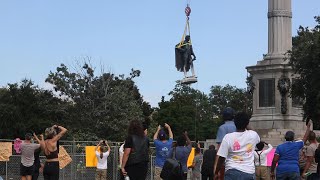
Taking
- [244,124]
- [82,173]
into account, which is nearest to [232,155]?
[244,124]

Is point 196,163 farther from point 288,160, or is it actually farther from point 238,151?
point 238,151

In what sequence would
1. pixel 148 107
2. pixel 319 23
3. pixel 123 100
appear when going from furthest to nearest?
pixel 148 107
pixel 123 100
pixel 319 23

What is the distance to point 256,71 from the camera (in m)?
45.7

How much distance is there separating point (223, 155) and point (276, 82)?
35.4 meters

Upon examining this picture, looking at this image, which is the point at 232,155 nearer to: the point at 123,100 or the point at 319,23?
the point at 319,23

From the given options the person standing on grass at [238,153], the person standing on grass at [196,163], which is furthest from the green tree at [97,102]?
the person standing on grass at [238,153]

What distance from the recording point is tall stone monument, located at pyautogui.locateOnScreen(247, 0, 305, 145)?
4478 centimetres

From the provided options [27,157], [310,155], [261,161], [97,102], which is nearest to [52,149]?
[27,157]

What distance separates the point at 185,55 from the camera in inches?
1827

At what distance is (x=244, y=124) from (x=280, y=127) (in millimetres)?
34894

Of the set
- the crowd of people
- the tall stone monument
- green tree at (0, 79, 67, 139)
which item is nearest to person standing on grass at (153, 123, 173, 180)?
the crowd of people

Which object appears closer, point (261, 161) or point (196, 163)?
point (261, 161)

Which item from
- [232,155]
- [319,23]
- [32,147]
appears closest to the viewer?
[232,155]

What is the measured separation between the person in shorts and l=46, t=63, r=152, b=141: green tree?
1573 inches
